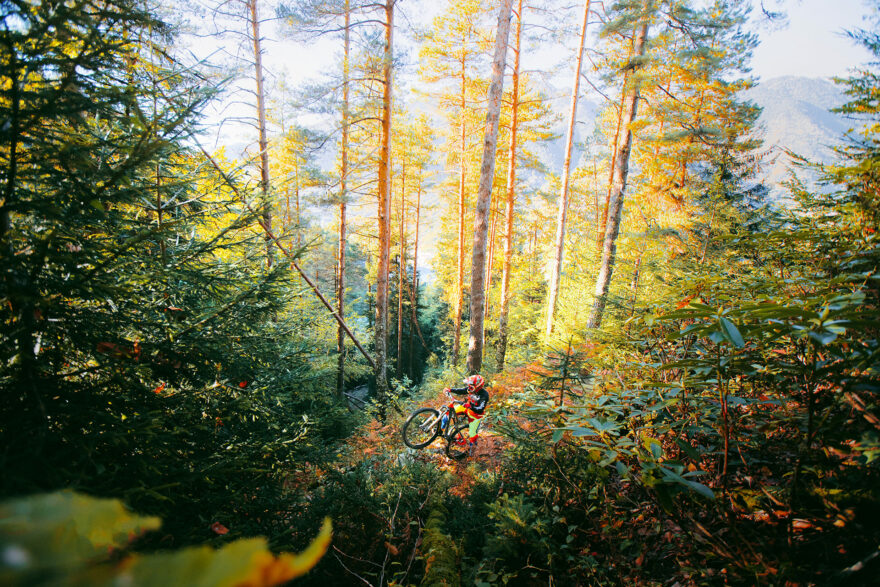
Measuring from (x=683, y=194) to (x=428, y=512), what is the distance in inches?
427

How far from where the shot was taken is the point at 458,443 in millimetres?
5969

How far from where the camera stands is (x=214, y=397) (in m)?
3.17

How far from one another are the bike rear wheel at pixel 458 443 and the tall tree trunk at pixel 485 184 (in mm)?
2015

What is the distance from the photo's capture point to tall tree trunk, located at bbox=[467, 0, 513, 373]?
672 cm

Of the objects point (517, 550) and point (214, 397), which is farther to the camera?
point (214, 397)

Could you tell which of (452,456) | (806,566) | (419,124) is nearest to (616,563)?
(806,566)

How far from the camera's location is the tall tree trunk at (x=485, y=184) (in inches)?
265

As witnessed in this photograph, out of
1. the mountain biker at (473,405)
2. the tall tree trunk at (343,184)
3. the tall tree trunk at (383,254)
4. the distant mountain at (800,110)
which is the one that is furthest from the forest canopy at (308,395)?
the distant mountain at (800,110)

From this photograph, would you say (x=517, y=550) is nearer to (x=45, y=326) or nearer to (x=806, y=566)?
(x=806, y=566)

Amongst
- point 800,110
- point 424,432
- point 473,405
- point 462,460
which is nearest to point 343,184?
point 424,432

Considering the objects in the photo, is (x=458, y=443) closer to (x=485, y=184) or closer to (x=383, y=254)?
(x=485, y=184)

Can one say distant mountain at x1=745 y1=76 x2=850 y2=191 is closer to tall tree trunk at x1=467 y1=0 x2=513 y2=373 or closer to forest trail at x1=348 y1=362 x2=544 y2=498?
tall tree trunk at x1=467 y1=0 x2=513 y2=373

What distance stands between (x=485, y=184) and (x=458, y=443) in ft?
18.1

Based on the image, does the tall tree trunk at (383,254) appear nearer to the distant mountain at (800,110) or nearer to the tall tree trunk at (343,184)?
the tall tree trunk at (343,184)
